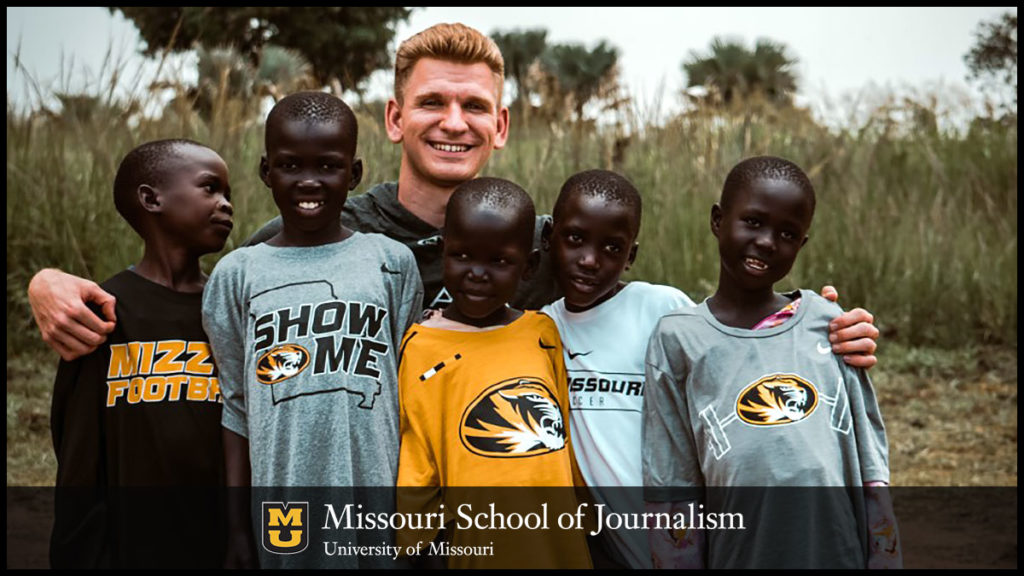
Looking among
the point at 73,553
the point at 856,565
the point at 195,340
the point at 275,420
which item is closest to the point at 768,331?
the point at 856,565

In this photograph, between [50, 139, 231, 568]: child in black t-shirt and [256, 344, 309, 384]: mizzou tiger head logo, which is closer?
[256, 344, 309, 384]: mizzou tiger head logo

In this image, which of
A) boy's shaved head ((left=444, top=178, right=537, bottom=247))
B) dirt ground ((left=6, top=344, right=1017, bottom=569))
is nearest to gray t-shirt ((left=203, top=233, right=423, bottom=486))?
boy's shaved head ((left=444, top=178, right=537, bottom=247))

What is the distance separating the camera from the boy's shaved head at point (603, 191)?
2.44 m

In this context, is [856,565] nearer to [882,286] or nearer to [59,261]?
[882,286]

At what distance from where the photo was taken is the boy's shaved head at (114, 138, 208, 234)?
8.41 ft

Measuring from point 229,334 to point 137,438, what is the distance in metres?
0.37

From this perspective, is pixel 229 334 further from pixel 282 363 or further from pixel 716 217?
pixel 716 217

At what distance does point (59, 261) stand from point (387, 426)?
4267 millimetres

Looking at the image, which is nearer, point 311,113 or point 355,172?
point 311,113

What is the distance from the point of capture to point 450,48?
9.93 ft

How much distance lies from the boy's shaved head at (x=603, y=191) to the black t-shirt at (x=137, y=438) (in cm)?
102

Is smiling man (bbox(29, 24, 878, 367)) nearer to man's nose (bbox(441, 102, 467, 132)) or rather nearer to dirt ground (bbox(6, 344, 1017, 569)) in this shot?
man's nose (bbox(441, 102, 467, 132))

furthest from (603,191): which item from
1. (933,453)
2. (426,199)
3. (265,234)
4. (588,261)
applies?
(933,453)

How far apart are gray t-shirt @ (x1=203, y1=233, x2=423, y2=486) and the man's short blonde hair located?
898mm
